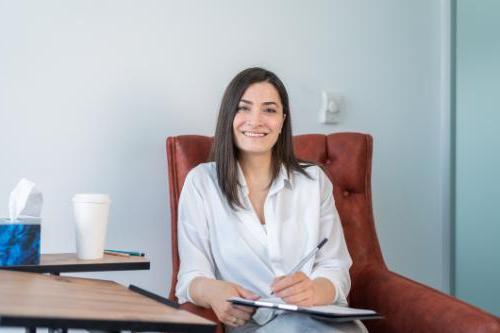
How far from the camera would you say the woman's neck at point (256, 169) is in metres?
1.76

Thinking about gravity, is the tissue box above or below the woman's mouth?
below

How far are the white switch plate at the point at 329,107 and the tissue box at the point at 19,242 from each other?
3.79ft

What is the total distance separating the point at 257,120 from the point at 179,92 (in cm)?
41

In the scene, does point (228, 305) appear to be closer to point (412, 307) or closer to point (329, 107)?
point (412, 307)

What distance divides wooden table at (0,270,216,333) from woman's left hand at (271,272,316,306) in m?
0.41

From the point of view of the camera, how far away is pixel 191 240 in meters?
1.64

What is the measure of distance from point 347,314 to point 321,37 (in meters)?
1.22

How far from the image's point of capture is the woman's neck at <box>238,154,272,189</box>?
176cm

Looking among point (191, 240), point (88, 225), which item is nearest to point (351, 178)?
point (191, 240)

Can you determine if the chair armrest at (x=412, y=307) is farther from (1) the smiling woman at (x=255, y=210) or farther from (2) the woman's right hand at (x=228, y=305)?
(2) the woman's right hand at (x=228, y=305)

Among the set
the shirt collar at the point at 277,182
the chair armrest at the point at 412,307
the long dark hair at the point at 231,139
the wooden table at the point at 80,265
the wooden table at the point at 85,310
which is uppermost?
the long dark hair at the point at 231,139

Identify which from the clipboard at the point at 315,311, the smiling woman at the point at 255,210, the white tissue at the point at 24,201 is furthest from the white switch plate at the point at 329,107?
the white tissue at the point at 24,201

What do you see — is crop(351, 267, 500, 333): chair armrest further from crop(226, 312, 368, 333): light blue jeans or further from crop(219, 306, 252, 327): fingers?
crop(219, 306, 252, 327): fingers

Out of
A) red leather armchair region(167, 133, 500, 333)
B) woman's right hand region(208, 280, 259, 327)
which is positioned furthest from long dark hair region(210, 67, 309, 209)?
woman's right hand region(208, 280, 259, 327)
